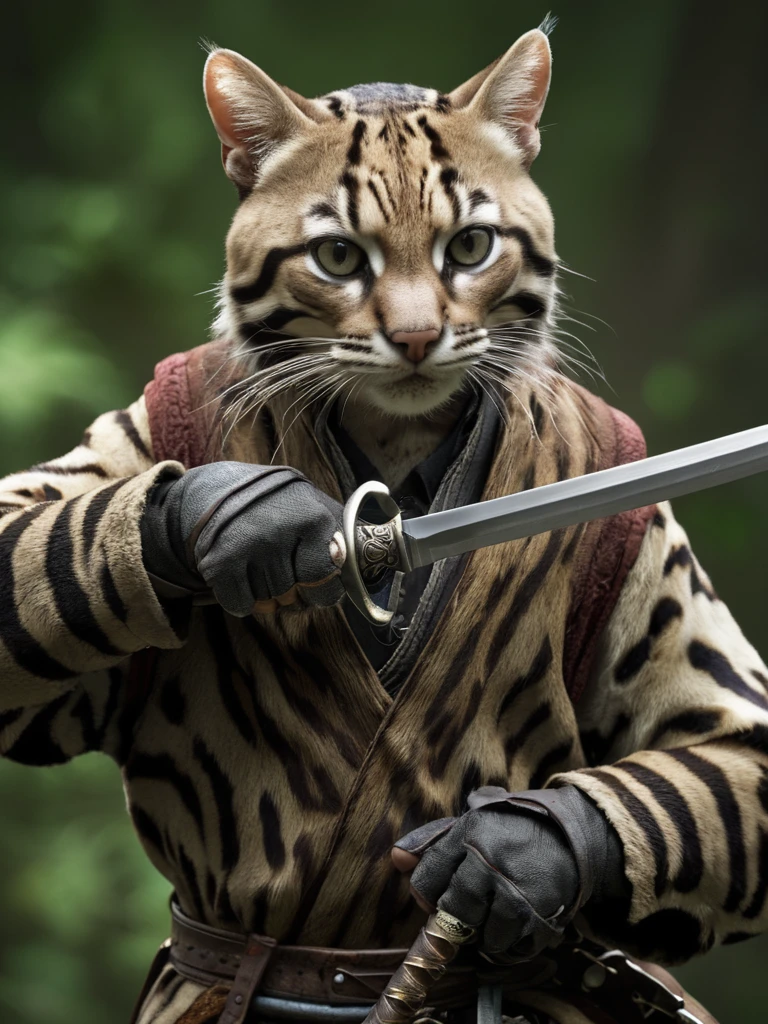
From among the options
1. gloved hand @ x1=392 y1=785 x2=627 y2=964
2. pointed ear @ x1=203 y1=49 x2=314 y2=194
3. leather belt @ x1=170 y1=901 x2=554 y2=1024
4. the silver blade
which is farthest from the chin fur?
leather belt @ x1=170 y1=901 x2=554 y2=1024

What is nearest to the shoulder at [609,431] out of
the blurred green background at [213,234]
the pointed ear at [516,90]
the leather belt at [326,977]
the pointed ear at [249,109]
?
the pointed ear at [516,90]

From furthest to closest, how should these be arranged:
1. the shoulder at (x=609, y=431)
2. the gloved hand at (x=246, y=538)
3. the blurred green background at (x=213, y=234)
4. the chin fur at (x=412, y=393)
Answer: the blurred green background at (x=213, y=234), the shoulder at (x=609, y=431), the chin fur at (x=412, y=393), the gloved hand at (x=246, y=538)

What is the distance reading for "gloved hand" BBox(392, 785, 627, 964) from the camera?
905 mm

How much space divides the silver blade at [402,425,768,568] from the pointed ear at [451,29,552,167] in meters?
0.30

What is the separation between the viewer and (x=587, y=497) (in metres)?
0.91

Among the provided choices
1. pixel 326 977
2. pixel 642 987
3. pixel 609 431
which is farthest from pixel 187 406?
pixel 642 987

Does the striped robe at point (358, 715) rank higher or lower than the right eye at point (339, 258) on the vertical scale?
lower

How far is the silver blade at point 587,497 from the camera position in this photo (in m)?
0.91

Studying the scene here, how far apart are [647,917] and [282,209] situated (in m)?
0.66

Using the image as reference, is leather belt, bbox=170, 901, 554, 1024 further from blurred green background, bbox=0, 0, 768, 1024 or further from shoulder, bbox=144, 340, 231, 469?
blurred green background, bbox=0, 0, 768, 1024

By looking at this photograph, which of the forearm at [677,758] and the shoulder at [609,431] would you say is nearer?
the forearm at [677,758]

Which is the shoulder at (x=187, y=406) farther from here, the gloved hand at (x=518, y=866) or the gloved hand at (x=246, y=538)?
the gloved hand at (x=518, y=866)

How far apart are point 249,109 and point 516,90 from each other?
0.23 m

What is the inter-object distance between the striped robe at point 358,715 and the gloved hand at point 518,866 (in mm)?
25
